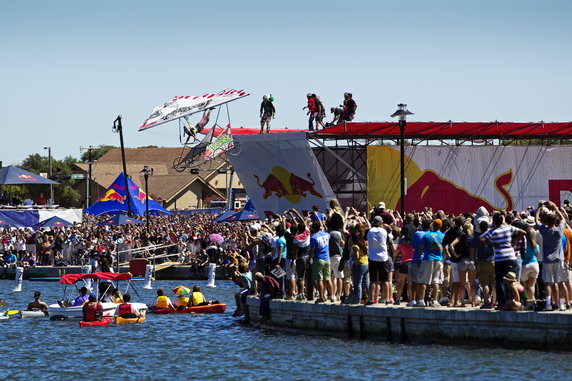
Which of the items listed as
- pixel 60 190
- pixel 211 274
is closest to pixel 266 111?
pixel 211 274

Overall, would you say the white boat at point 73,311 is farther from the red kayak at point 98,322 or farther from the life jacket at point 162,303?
the life jacket at point 162,303

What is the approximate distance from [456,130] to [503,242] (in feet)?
74.2

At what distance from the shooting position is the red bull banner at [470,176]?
135 ft

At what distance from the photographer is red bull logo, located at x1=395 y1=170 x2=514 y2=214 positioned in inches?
1644

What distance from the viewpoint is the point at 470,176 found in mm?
42156

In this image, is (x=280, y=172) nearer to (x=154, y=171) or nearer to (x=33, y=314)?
(x=33, y=314)

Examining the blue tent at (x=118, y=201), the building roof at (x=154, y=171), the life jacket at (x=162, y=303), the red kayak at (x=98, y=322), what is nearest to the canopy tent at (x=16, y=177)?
the blue tent at (x=118, y=201)

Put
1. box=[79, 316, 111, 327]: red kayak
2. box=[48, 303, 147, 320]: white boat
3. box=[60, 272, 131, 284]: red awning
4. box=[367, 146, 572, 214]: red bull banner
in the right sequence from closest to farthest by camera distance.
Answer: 1. box=[79, 316, 111, 327]: red kayak
2. box=[48, 303, 147, 320]: white boat
3. box=[60, 272, 131, 284]: red awning
4. box=[367, 146, 572, 214]: red bull banner

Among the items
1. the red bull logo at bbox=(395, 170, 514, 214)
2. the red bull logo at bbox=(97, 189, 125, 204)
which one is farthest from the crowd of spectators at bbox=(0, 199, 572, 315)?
the red bull logo at bbox=(97, 189, 125, 204)

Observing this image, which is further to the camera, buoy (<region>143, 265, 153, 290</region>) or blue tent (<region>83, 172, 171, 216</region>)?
blue tent (<region>83, 172, 171, 216</region>)

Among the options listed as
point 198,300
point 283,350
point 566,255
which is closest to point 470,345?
point 566,255

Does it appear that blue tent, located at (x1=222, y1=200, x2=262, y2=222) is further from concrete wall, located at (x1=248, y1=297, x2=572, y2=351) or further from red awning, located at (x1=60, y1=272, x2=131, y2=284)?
concrete wall, located at (x1=248, y1=297, x2=572, y2=351)

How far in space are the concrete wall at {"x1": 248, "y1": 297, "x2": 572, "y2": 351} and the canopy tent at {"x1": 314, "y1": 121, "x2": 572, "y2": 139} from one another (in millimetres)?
16711

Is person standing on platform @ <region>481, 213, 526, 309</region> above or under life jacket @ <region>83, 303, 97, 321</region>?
above
